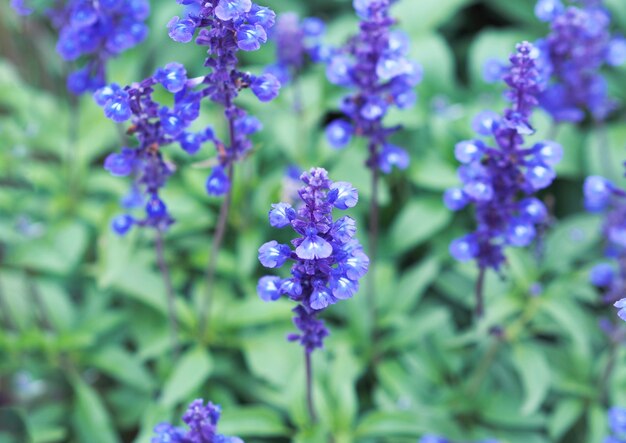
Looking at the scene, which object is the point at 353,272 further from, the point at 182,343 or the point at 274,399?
the point at 182,343

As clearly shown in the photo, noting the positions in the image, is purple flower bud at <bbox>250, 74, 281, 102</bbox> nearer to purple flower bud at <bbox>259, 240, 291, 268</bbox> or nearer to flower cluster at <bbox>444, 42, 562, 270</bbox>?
purple flower bud at <bbox>259, 240, 291, 268</bbox>

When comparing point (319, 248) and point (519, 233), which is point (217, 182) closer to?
point (319, 248)

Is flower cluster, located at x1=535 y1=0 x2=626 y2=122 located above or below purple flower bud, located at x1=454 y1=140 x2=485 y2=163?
above

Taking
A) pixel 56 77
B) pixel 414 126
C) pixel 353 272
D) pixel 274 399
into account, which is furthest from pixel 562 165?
pixel 56 77

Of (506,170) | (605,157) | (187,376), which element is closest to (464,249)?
(506,170)

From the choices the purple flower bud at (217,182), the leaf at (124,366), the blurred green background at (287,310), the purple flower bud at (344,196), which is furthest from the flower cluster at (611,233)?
the leaf at (124,366)

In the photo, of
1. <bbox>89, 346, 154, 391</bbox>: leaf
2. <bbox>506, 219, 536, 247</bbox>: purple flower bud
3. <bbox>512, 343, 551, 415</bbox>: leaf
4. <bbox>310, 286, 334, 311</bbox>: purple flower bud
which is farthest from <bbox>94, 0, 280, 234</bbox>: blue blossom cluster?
<bbox>512, 343, 551, 415</bbox>: leaf

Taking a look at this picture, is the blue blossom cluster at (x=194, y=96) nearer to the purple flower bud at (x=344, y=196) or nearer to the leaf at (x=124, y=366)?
the purple flower bud at (x=344, y=196)
